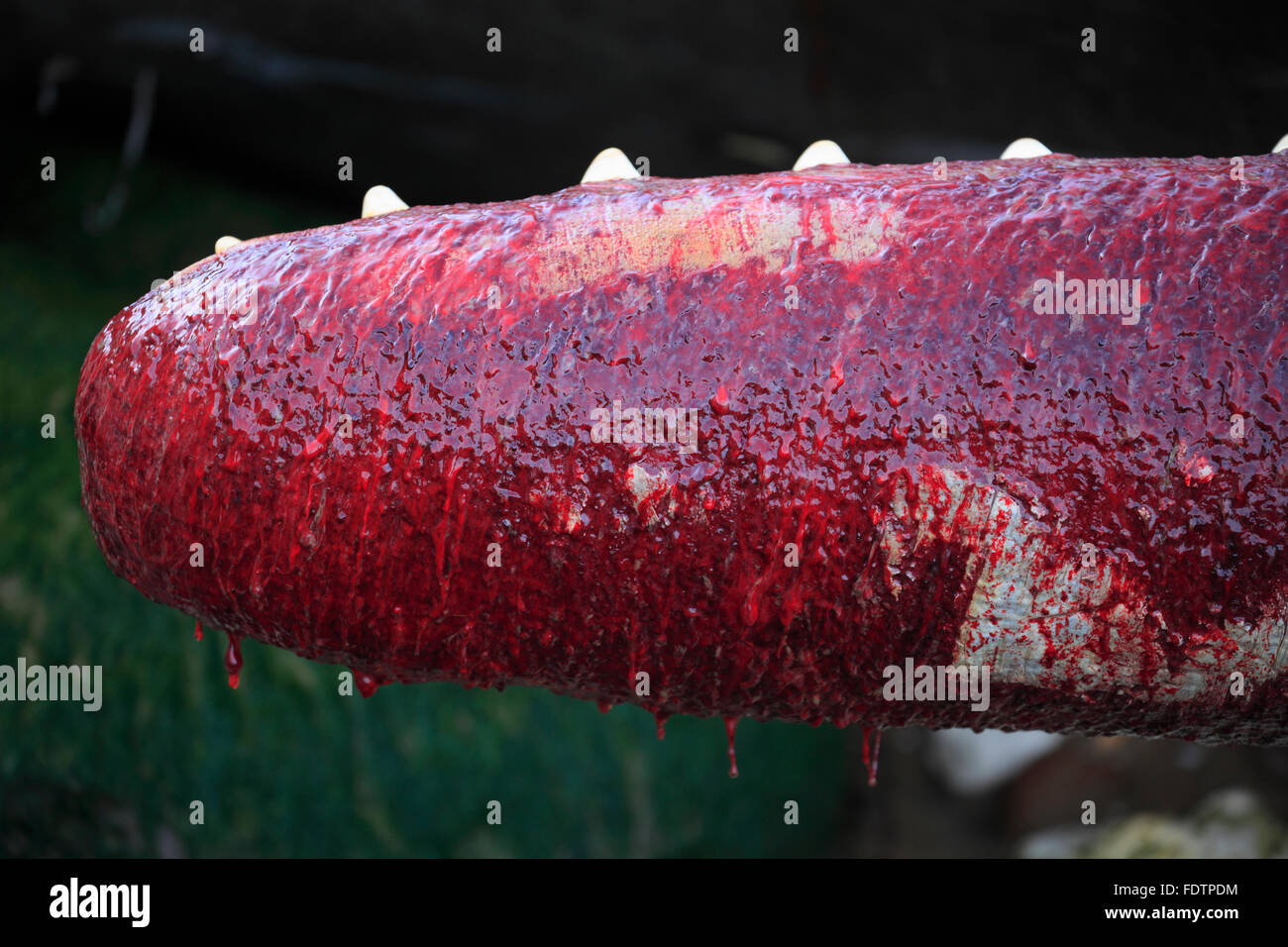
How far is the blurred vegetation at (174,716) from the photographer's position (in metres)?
1.93

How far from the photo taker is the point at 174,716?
196cm

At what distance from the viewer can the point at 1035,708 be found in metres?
0.55

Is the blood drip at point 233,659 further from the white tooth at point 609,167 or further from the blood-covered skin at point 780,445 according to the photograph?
the white tooth at point 609,167

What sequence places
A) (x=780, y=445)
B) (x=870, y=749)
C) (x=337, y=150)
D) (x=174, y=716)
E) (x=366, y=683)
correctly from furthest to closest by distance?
(x=337, y=150), (x=174, y=716), (x=870, y=749), (x=366, y=683), (x=780, y=445)

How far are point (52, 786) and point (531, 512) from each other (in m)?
1.89

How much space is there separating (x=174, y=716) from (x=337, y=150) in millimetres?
1244

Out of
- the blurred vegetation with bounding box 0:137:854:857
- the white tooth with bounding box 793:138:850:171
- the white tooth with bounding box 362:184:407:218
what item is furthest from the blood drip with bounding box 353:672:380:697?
the blurred vegetation with bounding box 0:137:854:857

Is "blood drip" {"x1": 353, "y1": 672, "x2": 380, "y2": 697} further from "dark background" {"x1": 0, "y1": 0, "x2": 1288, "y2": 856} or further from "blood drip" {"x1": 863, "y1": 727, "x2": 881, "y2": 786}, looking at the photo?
"dark background" {"x1": 0, "y1": 0, "x2": 1288, "y2": 856}

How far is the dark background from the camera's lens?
181 cm

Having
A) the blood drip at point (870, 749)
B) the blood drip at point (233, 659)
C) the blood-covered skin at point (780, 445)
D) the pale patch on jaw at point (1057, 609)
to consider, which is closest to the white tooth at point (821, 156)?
the blood-covered skin at point (780, 445)

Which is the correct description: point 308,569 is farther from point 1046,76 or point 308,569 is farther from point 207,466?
point 1046,76

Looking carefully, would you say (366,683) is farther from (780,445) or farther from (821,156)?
(821,156)

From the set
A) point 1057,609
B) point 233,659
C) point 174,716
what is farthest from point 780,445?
point 174,716

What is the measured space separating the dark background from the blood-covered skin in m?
1.46
